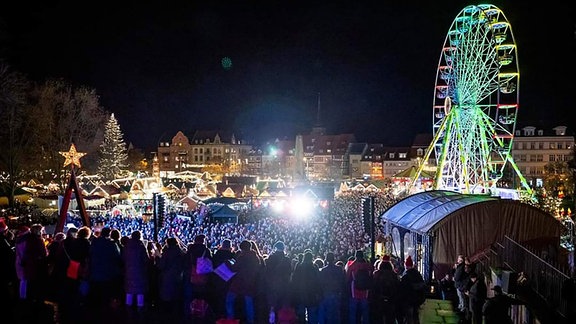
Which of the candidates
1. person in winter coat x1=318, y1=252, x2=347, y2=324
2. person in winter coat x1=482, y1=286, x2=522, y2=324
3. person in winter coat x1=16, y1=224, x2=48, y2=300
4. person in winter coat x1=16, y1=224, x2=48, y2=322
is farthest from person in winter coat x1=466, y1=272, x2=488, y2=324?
person in winter coat x1=16, y1=224, x2=48, y2=300

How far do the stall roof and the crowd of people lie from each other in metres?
5.46

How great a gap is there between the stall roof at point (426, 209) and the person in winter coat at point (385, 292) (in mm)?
5316

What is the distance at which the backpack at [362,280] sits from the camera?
8219mm

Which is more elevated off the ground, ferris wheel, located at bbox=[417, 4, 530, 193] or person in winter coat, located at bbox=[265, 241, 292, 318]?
ferris wheel, located at bbox=[417, 4, 530, 193]

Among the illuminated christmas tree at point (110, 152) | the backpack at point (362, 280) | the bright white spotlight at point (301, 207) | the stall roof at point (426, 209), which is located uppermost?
the illuminated christmas tree at point (110, 152)

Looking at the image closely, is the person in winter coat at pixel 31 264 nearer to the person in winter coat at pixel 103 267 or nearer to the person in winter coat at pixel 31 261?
the person in winter coat at pixel 31 261

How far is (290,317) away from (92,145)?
1473 inches

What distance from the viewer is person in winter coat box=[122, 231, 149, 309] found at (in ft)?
27.6

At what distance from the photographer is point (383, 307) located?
8.40 metres

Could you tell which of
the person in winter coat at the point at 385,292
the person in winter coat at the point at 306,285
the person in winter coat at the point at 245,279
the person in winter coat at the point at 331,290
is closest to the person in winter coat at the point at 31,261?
the person in winter coat at the point at 245,279

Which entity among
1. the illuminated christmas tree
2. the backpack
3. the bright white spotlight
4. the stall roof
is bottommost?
the bright white spotlight

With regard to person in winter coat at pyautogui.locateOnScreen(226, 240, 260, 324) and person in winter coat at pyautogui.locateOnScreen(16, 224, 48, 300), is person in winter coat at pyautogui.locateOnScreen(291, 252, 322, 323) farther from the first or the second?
person in winter coat at pyautogui.locateOnScreen(16, 224, 48, 300)

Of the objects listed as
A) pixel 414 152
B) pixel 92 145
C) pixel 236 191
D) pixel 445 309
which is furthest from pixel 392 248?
pixel 414 152

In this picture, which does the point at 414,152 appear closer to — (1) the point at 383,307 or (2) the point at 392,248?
(2) the point at 392,248
